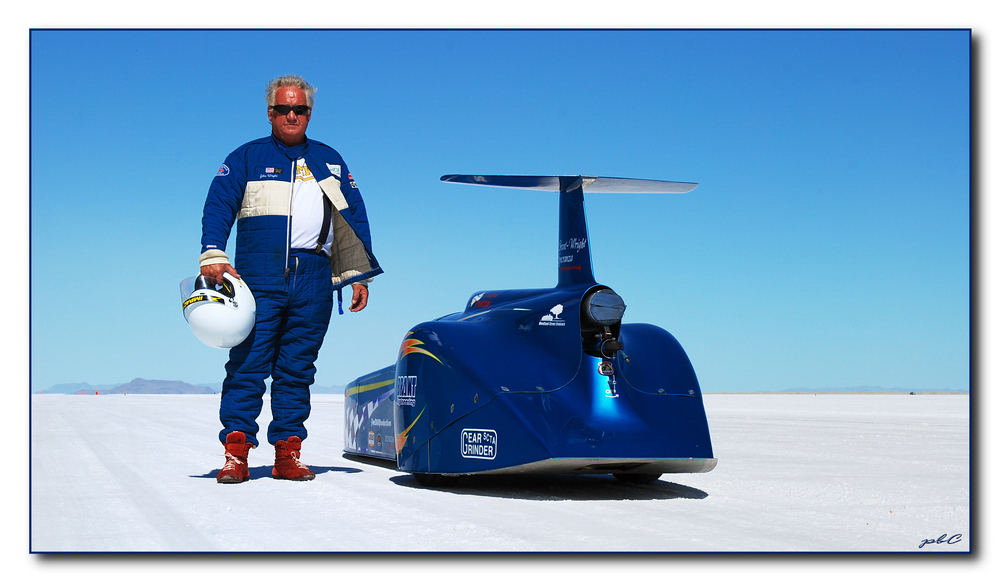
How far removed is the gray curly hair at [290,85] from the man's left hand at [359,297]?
63.5 inches

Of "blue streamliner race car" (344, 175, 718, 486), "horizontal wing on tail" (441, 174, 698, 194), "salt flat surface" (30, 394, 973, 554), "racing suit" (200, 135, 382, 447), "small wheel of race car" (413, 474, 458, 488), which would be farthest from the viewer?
"horizontal wing on tail" (441, 174, 698, 194)

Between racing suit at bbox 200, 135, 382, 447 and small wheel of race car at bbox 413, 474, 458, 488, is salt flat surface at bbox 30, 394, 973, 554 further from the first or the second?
racing suit at bbox 200, 135, 382, 447

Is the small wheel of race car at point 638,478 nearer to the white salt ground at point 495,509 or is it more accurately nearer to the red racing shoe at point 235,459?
the white salt ground at point 495,509

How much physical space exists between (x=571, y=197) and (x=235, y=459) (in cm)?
361

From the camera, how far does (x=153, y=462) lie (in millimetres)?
10086

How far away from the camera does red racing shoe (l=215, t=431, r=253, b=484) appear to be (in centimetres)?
788

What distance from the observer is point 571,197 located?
331 inches

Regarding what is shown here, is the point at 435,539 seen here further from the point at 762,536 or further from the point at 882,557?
the point at 882,557

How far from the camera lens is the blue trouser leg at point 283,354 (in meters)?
7.86

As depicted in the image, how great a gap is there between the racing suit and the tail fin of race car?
43.2 inches

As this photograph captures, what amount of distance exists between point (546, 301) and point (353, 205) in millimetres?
1876
